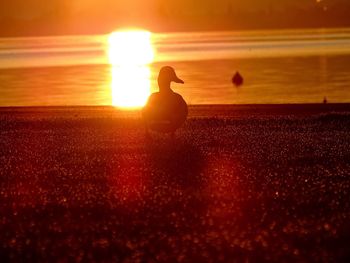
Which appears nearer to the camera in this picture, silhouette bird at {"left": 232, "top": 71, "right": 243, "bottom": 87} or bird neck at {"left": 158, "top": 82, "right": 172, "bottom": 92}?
bird neck at {"left": 158, "top": 82, "right": 172, "bottom": 92}

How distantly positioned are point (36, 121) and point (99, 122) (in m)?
1.71

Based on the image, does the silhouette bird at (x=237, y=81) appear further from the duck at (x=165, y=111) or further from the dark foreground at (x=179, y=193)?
the duck at (x=165, y=111)

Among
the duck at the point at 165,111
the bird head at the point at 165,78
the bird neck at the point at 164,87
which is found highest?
the bird head at the point at 165,78

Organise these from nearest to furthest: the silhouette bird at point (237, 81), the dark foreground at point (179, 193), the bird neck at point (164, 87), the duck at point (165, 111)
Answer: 1. the dark foreground at point (179, 193)
2. the duck at point (165, 111)
3. the bird neck at point (164, 87)
4. the silhouette bird at point (237, 81)

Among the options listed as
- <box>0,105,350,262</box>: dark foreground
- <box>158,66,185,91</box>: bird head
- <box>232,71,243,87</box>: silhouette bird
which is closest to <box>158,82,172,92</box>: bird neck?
<box>158,66,185,91</box>: bird head

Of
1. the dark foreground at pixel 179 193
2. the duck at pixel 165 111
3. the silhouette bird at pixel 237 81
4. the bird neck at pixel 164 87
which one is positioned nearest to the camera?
the dark foreground at pixel 179 193

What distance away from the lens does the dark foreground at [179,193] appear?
7664 mm

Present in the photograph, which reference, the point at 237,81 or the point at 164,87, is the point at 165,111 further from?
the point at 237,81

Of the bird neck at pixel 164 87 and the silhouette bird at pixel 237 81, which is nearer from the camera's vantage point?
the bird neck at pixel 164 87

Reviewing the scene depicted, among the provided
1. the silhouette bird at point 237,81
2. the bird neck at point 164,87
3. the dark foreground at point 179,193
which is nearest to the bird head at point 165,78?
the bird neck at point 164,87

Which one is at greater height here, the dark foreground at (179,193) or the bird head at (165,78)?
the bird head at (165,78)

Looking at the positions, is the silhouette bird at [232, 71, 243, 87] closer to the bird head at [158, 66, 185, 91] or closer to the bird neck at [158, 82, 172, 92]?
the bird head at [158, 66, 185, 91]

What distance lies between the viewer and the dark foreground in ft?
25.1

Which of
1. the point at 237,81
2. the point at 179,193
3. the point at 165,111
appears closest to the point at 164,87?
the point at 165,111
